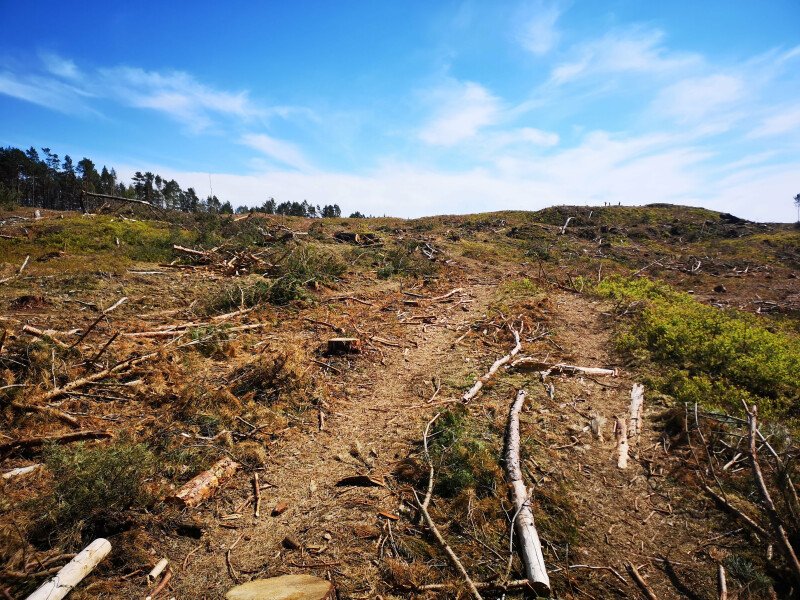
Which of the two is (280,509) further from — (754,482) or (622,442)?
(754,482)

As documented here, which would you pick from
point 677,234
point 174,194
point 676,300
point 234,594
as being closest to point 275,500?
point 234,594

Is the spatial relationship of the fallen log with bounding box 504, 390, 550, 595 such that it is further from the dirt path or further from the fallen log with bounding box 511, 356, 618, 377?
the fallen log with bounding box 511, 356, 618, 377

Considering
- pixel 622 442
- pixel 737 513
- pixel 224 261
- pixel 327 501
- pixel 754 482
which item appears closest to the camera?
pixel 737 513

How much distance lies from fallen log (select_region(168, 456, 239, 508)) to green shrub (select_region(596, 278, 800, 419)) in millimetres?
8035

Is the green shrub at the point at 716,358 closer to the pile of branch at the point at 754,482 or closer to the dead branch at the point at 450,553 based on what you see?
the pile of branch at the point at 754,482

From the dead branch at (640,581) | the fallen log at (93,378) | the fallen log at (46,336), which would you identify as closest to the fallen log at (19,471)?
the fallen log at (93,378)

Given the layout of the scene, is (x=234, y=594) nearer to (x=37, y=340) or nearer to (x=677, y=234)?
(x=37, y=340)

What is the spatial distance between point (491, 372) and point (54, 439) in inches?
292

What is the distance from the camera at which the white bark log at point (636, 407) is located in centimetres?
637

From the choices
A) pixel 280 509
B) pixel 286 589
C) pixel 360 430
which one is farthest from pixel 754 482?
pixel 280 509

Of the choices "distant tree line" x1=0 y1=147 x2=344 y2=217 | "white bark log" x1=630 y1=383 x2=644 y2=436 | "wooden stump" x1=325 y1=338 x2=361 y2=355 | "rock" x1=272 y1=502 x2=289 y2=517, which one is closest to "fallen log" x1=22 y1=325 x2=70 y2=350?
"wooden stump" x1=325 y1=338 x2=361 y2=355

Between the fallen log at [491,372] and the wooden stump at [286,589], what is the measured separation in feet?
13.7

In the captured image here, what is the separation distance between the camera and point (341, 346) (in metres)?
9.14

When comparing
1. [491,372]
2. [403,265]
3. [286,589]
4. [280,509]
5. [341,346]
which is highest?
[403,265]
